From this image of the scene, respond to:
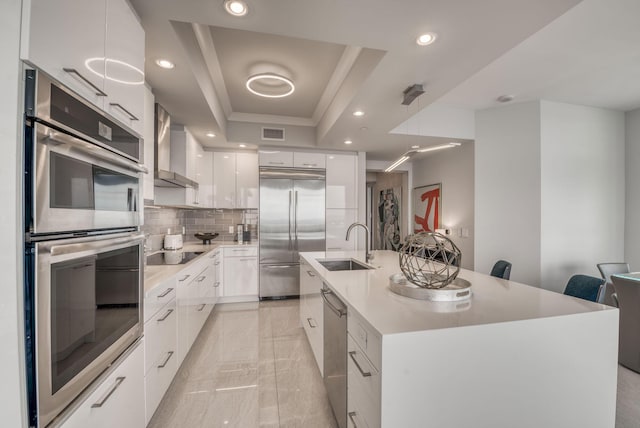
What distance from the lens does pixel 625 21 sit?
198 centimetres

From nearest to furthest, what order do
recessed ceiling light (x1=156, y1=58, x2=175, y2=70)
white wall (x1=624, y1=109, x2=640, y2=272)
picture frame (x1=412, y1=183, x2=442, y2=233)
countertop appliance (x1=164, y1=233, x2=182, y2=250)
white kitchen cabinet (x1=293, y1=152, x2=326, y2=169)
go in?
1. recessed ceiling light (x1=156, y1=58, x2=175, y2=70)
2. countertop appliance (x1=164, y1=233, x2=182, y2=250)
3. white wall (x1=624, y1=109, x2=640, y2=272)
4. white kitchen cabinet (x1=293, y1=152, x2=326, y2=169)
5. picture frame (x1=412, y1=183, x2=442, y2=233)

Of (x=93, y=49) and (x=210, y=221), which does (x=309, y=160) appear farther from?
(x=93, y=49)

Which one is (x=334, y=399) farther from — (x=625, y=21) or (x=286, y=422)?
(x=625, y=21)

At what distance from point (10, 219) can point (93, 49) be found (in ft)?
2.29

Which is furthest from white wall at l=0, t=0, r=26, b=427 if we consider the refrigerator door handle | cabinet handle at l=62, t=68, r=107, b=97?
the refrigerator door handle

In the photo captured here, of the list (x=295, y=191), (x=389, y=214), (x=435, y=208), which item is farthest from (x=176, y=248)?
(x=389, y=214)

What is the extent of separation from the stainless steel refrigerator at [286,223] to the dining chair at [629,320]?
3293 mm

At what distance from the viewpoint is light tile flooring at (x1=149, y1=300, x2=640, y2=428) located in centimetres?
173

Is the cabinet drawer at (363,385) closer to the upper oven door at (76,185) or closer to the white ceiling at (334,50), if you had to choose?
the upper oven door at (76,185)

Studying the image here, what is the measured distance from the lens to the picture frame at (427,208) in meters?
4.46

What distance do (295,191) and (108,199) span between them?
310 cm

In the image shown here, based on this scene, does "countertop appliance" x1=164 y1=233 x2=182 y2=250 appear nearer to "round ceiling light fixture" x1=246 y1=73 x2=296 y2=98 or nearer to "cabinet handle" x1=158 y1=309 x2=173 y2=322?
"cabinet handle" x1=158 y1=309 x2=173 y2=322

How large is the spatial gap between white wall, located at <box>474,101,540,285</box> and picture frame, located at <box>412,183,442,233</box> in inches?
30.8

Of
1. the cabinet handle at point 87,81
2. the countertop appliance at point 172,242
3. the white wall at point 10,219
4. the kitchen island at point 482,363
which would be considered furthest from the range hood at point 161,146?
the kitchen island at point 482,363
